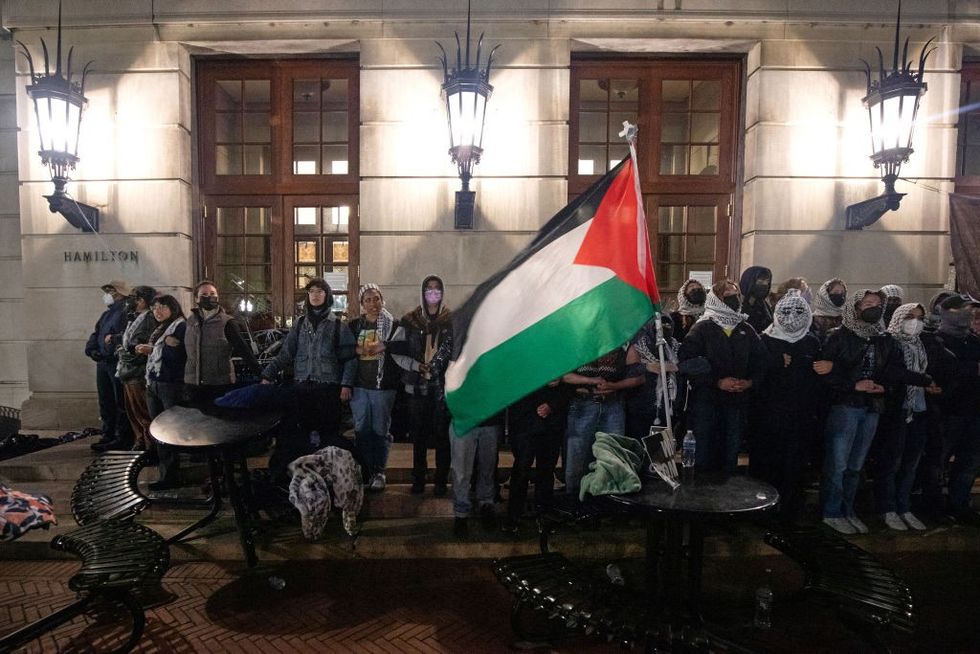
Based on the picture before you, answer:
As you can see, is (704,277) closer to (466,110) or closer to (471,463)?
(466,110)

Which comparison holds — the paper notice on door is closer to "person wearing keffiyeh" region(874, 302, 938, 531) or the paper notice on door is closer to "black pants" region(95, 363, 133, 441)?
"person wearing keffiyeh" region(874, 302, 938, 531)

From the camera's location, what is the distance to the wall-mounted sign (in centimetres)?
708

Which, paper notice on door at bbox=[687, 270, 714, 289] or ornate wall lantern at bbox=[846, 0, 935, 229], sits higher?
ornate wall lantern at bbox=[846, 0, 935, 229]

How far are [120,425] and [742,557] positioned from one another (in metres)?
6.85

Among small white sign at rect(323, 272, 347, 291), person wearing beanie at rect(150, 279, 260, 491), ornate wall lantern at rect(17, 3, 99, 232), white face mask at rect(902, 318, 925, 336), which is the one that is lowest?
person wearing beanie at rect(150, 279, 260, 491)

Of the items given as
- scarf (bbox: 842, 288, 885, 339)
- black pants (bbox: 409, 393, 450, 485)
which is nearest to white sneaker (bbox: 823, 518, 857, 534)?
scarf (bbox: 842, 288, 885, 339)

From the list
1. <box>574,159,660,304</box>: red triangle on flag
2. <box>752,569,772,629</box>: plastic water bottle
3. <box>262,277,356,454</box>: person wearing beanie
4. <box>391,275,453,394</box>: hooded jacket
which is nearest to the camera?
<box>574,159,660,304</box>: red triangle on flag

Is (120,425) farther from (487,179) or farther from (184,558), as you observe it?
(487,179)

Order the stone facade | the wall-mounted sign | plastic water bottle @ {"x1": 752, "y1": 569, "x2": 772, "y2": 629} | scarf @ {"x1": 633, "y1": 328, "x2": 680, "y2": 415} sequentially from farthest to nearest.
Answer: the wall-mounted sign → the stone facade → scarf @ {"x1": 633, "y1": 328, "x2": 680, "y2": 415} → plastic water bottle @ {"x1": 752, "y1": 569, "x2": 772, "y2": 629}

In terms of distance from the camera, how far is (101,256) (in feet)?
23.2

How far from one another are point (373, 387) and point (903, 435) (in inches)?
193

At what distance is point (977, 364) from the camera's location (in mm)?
4586

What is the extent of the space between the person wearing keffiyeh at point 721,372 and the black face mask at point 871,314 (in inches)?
35.0

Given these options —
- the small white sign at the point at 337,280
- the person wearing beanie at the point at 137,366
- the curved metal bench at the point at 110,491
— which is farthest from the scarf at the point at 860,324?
the person wearing beanie at the point at 137,366
